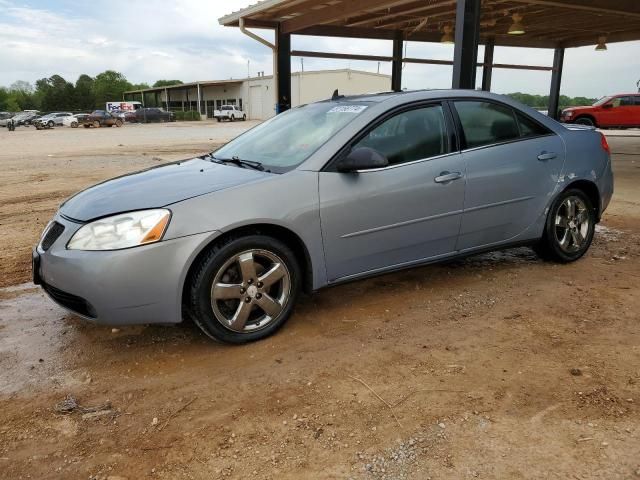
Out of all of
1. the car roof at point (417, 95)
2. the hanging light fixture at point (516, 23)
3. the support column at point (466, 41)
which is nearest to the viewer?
the car roof at point (417, 95)

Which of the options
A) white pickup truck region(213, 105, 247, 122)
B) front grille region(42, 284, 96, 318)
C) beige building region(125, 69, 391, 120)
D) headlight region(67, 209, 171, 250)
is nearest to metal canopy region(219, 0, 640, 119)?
headlight region(67, 209, 171, 250)

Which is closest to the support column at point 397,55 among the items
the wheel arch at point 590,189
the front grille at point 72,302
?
the wheel arch at point 590,189

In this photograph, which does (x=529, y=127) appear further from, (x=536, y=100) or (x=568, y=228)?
(x=536, y=100)

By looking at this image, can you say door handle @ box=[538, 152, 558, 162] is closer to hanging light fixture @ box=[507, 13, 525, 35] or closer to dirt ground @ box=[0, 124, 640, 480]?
dirt ground @ box=[0, 124, 640, 480]

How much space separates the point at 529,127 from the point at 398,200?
1.58 metres

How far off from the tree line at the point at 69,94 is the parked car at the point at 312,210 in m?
80.6

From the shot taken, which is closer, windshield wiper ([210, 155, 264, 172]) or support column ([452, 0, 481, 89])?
windshield wiper ([210, 155, 264, 172])

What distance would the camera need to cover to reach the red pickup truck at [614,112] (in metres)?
23.4

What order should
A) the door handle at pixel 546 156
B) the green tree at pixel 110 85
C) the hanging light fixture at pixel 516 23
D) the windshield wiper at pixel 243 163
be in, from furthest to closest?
1. the green tree at pixel 110 85
2. the hanging light fixture at pixel 516 23
3. the door handle at pixel 546 156
4. the windshield wiper at pixel 243 163

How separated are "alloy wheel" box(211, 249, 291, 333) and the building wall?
39919mm

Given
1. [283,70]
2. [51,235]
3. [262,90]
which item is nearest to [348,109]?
[51,235]

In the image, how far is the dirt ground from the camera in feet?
7.28

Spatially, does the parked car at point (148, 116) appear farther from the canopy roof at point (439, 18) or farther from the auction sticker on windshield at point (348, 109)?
the auction sticker on windshield at point (348, 109)

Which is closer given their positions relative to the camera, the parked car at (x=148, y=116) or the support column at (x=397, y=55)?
the support column at (x=397, y=55)
